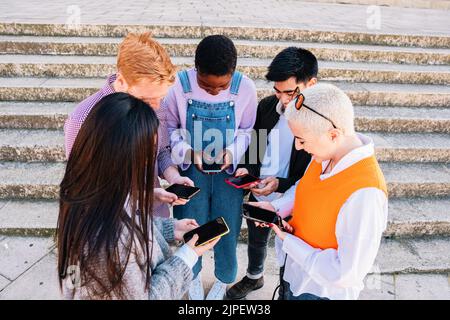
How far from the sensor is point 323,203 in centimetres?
141

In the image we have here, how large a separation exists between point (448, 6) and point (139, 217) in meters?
11.8

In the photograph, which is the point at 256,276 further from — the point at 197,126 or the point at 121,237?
the point at 121,237

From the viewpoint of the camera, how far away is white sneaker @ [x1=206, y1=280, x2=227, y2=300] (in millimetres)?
2520

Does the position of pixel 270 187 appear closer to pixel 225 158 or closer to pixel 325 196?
pixel 225 158

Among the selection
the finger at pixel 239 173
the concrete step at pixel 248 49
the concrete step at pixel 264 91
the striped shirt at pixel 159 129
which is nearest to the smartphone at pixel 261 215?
the finger at pixel 239 173

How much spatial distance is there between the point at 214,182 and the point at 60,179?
1879 millimetres

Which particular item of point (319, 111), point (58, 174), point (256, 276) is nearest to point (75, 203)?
point (319, 111)

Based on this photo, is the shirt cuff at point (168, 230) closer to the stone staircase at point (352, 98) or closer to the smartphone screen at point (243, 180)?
the smartphone screen at point (243, 180)

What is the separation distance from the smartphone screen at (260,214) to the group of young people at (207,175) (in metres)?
0.07

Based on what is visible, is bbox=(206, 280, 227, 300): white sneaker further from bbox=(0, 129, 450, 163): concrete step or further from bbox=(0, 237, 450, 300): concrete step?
bbox=(0, 129, 450, 163): concrete step

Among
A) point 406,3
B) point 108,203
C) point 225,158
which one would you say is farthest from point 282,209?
point 406,3

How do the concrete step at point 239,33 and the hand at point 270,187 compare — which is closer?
the hand at point 270,187

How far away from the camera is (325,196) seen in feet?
4.58

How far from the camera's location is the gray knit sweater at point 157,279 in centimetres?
114
